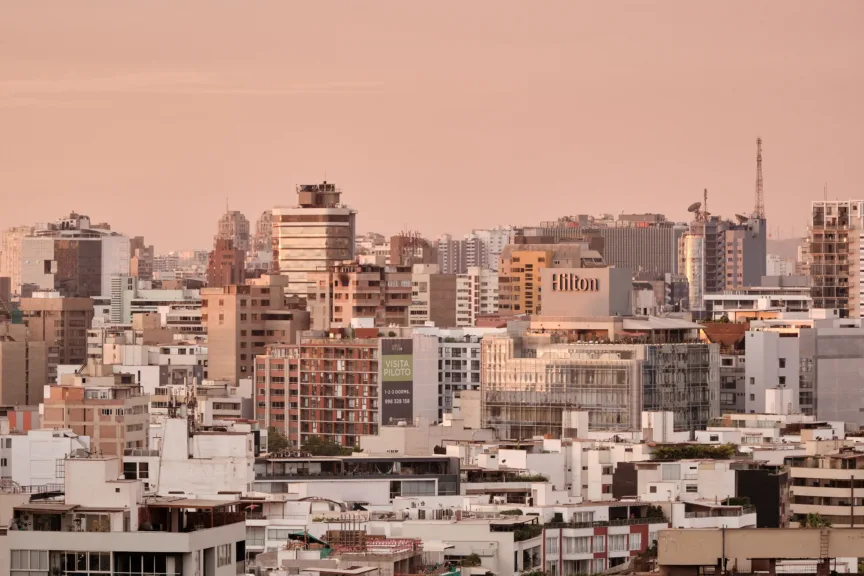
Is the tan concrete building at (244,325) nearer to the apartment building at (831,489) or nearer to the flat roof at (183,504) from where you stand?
the apartment building at (831,489)

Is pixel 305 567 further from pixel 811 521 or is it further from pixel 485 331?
pixel 485 331

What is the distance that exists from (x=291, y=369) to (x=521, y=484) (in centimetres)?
5936

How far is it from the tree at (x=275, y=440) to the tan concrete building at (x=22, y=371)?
30948mm

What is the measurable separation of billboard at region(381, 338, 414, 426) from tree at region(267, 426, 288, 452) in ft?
16.1

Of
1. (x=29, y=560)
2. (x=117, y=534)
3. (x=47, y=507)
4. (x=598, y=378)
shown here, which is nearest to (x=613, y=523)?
(x=47, y=507)

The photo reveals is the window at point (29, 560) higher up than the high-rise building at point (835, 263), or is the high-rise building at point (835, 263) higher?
the high-rise building at point (835, 263)

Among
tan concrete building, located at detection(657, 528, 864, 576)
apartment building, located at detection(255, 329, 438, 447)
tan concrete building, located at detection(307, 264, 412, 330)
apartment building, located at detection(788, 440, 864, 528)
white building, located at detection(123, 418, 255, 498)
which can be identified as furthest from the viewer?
tan concrete building, located at detection(307, 264, 412, 330)

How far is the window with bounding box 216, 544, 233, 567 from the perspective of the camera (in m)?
40.5

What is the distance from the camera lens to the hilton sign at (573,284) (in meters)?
122

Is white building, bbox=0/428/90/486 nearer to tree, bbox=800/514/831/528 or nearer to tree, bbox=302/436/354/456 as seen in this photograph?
tree, bbox=302/436/354/456

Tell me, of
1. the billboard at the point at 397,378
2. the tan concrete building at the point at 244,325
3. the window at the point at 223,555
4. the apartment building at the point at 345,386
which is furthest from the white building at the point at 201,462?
the tan concrete building at the point at 244,325

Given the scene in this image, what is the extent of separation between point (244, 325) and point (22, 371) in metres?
13.0

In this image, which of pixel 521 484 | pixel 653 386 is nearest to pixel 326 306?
pixel 653 386

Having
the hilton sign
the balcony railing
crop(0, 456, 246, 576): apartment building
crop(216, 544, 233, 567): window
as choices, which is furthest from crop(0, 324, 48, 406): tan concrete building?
crop(216, 544, 233, 567): window
